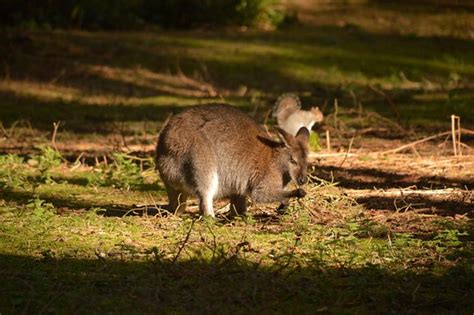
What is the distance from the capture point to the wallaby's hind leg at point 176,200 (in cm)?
844

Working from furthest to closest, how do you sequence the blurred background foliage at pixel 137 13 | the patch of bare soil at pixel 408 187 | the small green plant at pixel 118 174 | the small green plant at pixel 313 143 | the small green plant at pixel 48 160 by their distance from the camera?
1. the blurred background foliage at pixel 137 13
2. the small green plant at pixel 313 143
3. the small green plant at pixel 48 160
4. the small green plant at pixel 118 174
5. the patch of bare soil at pixel 408 187

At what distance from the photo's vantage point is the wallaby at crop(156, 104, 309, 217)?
816 centimetres

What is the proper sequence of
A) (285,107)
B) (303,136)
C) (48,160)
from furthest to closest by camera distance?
1. (285,107)
2. (48,160)
3. (303,136)

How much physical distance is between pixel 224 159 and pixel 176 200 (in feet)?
1.80

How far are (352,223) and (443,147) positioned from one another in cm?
417

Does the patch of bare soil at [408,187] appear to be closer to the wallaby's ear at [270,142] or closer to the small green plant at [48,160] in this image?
the wallaby's ear at [270,142]

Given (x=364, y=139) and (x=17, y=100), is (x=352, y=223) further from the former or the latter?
(x=17, y=100)

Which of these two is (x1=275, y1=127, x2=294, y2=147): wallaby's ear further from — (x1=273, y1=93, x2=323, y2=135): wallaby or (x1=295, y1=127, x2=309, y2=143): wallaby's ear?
(x1=273, y1=93, x2=323, y2=135): wallaby

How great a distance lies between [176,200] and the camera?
8500mm

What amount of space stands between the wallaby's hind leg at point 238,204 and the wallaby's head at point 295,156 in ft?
1.61

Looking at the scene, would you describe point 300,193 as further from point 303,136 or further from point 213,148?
point 213,148

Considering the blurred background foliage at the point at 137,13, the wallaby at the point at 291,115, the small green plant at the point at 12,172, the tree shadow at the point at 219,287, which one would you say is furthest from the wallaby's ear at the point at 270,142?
the blurred background foliage at the point at 137,13

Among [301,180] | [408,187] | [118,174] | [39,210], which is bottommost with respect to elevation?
[118,174]

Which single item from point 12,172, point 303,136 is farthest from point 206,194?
point 12,172
